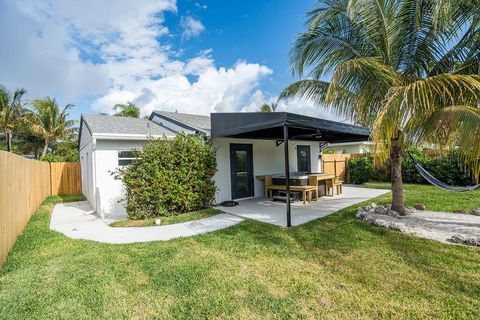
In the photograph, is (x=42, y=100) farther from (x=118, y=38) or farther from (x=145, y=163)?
(x=145, y=163)

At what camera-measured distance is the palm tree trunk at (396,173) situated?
6.05m

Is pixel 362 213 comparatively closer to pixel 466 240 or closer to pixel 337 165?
pixel 466 240

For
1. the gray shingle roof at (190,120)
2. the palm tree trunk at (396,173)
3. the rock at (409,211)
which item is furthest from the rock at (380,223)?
the gray shingle roof at (190,120)

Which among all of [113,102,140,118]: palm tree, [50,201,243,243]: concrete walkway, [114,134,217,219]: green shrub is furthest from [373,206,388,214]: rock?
[113,102,140,118]: palm tree

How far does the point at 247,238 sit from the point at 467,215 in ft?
19.0

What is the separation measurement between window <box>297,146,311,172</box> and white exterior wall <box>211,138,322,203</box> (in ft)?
0.87

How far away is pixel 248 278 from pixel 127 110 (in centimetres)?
2349

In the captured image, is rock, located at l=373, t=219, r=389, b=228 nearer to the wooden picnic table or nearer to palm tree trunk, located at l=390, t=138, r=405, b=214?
palm tree trunk, located at l=390, t=138, r=405, b=214

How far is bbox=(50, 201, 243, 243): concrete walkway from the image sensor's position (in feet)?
17.7

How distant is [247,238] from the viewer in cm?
500

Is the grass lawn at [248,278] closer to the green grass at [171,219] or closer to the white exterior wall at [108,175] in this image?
the green grass at [171,219]

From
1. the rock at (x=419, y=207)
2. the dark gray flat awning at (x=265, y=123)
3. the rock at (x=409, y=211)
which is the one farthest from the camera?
the rock at (x=419, y=207)

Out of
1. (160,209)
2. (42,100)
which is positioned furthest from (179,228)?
(42,100)

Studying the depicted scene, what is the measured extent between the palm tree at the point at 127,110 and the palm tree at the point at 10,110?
23.2 ft
